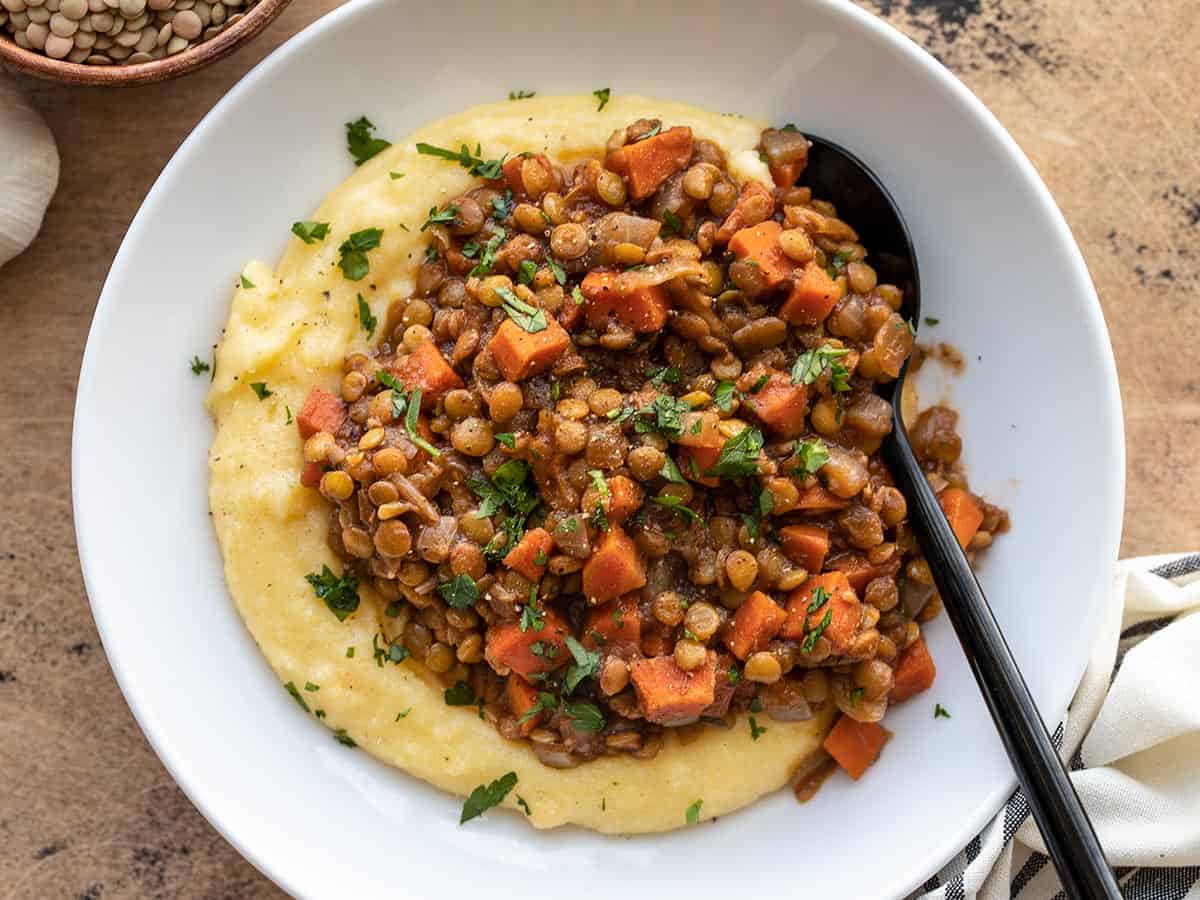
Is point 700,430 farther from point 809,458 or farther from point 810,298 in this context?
point 810,298

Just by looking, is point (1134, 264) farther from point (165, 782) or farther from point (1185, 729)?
point (165, 782)

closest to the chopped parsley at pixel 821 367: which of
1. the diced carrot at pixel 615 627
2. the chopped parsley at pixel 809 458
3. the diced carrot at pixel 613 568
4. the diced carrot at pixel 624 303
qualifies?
the chopped parsley at pixel 809 458

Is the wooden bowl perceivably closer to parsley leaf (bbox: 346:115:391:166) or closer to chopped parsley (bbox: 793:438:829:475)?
parsley leaf (bbox: 346:115:391:166)

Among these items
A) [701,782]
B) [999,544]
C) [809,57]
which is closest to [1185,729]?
[999,544]

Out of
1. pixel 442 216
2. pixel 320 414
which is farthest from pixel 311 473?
pixel 442 216

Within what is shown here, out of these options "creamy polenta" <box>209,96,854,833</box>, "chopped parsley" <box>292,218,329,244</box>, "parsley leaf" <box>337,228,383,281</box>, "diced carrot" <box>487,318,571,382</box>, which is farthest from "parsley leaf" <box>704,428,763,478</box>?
"chopped parsley" <box>292,218,329,244</box>
